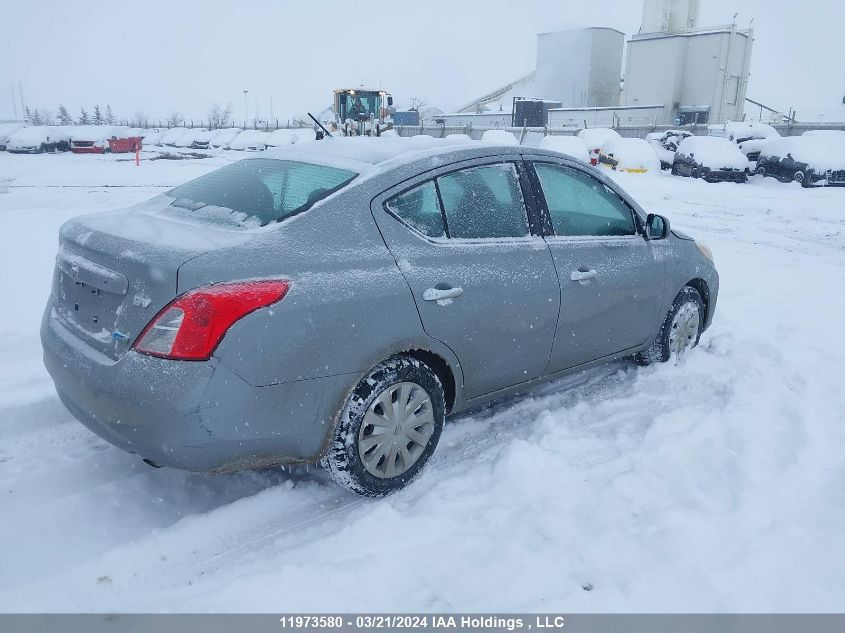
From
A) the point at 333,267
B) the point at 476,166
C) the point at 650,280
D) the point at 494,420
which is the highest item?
the point at 476,166

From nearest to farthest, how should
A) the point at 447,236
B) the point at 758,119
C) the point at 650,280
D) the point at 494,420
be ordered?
the point at 447,236 → the point at 494,420 → the point at 650,280 → the point at 758,119

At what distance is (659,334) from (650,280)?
56cm

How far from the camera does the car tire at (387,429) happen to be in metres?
3.02

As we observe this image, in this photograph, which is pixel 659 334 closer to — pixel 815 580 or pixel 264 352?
pixel 815 580

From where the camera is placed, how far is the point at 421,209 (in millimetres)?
3336

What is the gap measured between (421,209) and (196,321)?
1.28 m

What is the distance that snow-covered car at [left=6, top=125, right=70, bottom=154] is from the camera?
3528 cm

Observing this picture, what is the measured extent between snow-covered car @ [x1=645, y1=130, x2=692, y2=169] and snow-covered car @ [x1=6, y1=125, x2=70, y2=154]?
31193mm

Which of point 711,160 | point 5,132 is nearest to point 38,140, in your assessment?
point 5,132

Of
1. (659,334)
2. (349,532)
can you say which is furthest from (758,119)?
(349,532)

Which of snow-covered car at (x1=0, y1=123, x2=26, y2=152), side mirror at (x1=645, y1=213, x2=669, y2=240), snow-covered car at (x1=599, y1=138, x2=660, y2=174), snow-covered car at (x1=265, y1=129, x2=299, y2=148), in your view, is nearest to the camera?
side mirror at (x1=645, y1=213, x2=669, y2=240)

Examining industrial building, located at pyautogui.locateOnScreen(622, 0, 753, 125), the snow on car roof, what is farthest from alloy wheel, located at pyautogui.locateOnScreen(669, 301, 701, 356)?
industrial building, located at pyautogui.locateOnScreen(622, 0, 753, 125)

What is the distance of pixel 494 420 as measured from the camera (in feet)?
13.5

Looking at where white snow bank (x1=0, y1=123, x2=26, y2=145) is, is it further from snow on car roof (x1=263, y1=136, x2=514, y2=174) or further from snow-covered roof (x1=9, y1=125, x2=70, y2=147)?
snow on car roof (x1=263, y1=136, x2=514, y2=174)
